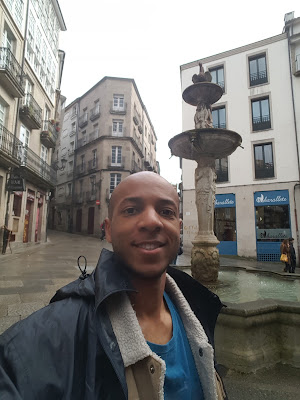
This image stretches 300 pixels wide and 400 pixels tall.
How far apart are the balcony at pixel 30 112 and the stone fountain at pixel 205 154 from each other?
13.1 metres

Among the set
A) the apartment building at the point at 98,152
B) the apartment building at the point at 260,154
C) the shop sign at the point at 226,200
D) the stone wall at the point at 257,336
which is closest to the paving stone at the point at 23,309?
the stone wall at the point at 257,336

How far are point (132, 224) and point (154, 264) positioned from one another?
0.63ft

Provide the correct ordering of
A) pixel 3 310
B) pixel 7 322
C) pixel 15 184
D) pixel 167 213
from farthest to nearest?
pixel 15 184 < pixel 3 310 < pixel 7 322 < pixel 167 213

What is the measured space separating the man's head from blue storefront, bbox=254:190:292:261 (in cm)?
1628

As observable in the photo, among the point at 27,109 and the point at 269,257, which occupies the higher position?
the point at 27,109

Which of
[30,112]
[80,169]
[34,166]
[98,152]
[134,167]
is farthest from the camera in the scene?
[80,169]

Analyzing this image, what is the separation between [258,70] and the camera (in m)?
17.8

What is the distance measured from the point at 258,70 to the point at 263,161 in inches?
259

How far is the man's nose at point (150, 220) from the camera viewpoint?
1078 millimetres

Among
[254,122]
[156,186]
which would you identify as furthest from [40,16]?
[156,186]

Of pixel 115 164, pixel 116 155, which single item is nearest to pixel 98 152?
pixel 116 155

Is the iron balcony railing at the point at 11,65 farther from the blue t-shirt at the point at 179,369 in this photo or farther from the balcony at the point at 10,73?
the blue t-shirt at the point at 179,369

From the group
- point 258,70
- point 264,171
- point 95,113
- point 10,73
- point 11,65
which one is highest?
point 95,113

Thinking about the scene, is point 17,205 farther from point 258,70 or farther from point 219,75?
point 258,70
